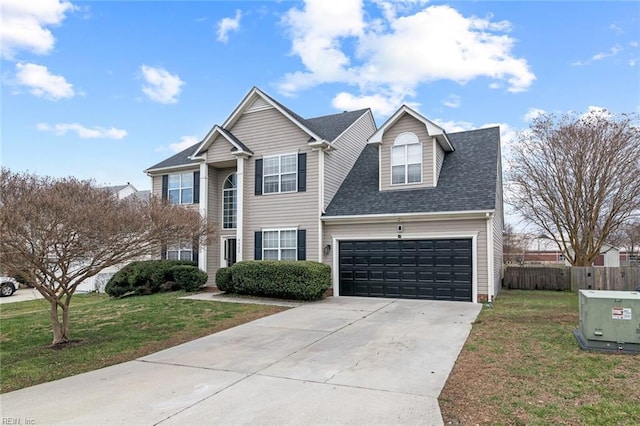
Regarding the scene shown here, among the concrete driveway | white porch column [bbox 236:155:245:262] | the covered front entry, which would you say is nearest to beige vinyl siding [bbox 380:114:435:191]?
the covered front entry

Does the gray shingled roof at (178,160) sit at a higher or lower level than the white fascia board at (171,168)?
higher

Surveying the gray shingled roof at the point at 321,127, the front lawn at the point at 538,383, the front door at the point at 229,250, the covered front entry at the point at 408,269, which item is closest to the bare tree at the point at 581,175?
the gray shingled roof at the point at 321,127

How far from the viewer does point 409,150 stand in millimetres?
14820

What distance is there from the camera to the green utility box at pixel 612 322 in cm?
638

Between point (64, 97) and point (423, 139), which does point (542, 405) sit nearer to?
point (423, 139)

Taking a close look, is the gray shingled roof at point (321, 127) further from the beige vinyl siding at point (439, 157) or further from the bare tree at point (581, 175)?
the bare tree at point (581, 175)

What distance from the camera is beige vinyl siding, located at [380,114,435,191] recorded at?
14516mm

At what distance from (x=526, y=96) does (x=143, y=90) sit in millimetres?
16029

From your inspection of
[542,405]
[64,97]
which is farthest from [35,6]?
[542,405]

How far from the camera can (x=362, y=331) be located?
862cm

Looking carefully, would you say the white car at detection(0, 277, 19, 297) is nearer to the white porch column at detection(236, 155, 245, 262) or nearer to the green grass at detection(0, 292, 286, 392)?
the green grass at detection(0, 292, 286, 392)

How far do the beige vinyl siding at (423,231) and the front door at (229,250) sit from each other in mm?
4634

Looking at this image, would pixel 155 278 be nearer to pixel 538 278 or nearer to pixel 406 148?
pixel 406 148

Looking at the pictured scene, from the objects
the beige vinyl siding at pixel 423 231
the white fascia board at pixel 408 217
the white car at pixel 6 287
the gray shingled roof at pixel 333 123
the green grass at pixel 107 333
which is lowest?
the white car at pixel 6 287
